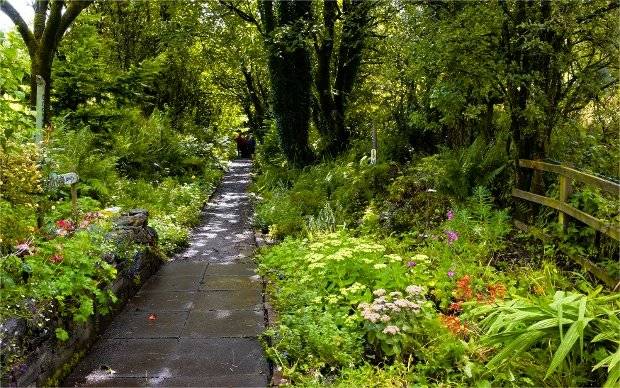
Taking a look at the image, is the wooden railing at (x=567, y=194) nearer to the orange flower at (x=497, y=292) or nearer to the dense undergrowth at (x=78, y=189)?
the orange flower at (x=497, y=292)

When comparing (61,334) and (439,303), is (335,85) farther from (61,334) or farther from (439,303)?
(61,334)

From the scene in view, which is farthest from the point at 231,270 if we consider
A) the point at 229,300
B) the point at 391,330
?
the point at 391,330

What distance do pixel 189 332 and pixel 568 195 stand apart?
15.4ft

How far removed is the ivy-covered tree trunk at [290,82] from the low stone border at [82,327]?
7441mm

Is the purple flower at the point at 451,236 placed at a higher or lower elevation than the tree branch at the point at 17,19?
lower

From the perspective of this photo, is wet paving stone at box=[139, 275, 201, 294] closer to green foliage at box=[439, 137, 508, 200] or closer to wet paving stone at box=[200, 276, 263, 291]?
wet paving stone at box=[200, 276, 263, 291]

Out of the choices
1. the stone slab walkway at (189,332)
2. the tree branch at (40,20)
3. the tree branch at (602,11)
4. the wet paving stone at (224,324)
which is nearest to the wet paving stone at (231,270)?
the stone slab walkway at (189,332)

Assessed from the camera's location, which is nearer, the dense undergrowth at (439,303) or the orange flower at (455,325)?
the dense undergrowth at (439,303)

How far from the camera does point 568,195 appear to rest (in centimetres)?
625

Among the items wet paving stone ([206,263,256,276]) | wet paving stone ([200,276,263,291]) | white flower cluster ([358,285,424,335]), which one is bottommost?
wet paving stone ([206,263,256,276])

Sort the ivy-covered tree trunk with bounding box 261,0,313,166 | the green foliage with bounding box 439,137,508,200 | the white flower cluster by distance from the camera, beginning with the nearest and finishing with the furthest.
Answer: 1. the white flower cluster
2. the green foliage with bounding box 439,137,508,200
3. the ivy-covered tree trunk with bounding box 261,0,313,166

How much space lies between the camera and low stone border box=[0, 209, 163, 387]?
3463mm

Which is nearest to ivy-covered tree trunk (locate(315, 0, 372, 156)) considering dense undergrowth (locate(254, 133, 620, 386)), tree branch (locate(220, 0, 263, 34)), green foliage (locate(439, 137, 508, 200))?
tree branch (locate(220, 0, 263, 34))

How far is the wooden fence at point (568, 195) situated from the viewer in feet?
16.9
